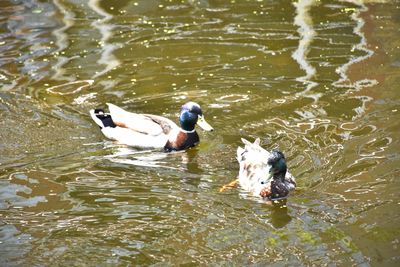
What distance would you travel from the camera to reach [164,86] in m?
12.4

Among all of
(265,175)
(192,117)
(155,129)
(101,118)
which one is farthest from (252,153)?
(101,118)

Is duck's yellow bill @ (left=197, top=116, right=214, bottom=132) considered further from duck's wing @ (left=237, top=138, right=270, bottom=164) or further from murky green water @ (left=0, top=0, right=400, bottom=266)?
duck's wing @ (left=237, top=138, right=270, bottom=164)

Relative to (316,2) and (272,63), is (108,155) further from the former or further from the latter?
(316,2)

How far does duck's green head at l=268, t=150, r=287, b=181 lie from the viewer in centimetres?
920

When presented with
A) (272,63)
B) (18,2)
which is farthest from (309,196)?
(18,2)

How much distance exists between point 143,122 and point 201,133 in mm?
779

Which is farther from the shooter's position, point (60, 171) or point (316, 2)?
point (316, 2)

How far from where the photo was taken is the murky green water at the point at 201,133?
8266mm

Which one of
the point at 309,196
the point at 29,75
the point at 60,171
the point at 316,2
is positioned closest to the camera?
the point at 309,196

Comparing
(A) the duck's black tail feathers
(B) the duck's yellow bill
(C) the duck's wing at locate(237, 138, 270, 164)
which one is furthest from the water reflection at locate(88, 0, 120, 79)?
(C) the duck's wing at locate(237, 138, 270, 164)

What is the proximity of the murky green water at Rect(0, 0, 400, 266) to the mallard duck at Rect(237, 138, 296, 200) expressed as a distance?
16 centimetres

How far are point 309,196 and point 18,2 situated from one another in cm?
902

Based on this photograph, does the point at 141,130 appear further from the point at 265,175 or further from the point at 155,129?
the point at 265,175

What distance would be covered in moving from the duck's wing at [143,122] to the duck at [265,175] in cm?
143
